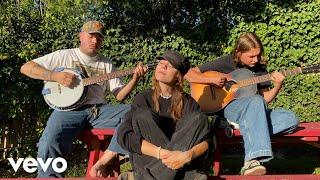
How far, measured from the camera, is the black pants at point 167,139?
126 inches

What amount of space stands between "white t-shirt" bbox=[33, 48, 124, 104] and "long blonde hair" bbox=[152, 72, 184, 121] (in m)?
0.94

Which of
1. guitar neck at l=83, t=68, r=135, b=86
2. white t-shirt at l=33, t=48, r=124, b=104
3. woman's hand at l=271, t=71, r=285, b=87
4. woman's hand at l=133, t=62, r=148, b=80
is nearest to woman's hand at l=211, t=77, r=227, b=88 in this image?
woman's hand at l=271, t=71, r=285, b=87

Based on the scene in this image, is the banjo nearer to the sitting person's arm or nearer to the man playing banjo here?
the man playing banjo

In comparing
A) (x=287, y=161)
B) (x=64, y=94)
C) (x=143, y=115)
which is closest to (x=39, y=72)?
(x=64, y=94)

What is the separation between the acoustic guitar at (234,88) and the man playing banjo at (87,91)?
63 centimetres

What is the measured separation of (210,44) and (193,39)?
0.28 meters

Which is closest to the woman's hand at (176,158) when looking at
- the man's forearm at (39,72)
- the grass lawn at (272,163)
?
the man's forearm at (39,72)

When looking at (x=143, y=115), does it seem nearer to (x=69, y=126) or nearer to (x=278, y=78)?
(x=69, y=126)

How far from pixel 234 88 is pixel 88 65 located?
1270 mm

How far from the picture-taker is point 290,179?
3.56 meters

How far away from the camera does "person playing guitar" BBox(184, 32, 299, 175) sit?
3543 mm

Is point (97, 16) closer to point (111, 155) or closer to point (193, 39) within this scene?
point (193, 39)

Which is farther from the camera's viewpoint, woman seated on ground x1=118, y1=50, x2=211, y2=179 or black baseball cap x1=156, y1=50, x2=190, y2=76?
black baseball cap x1=156, y1=50, x2=190, y2=76

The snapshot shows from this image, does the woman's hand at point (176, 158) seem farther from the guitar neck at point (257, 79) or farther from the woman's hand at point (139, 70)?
the guitar neck at point (257, 79)
